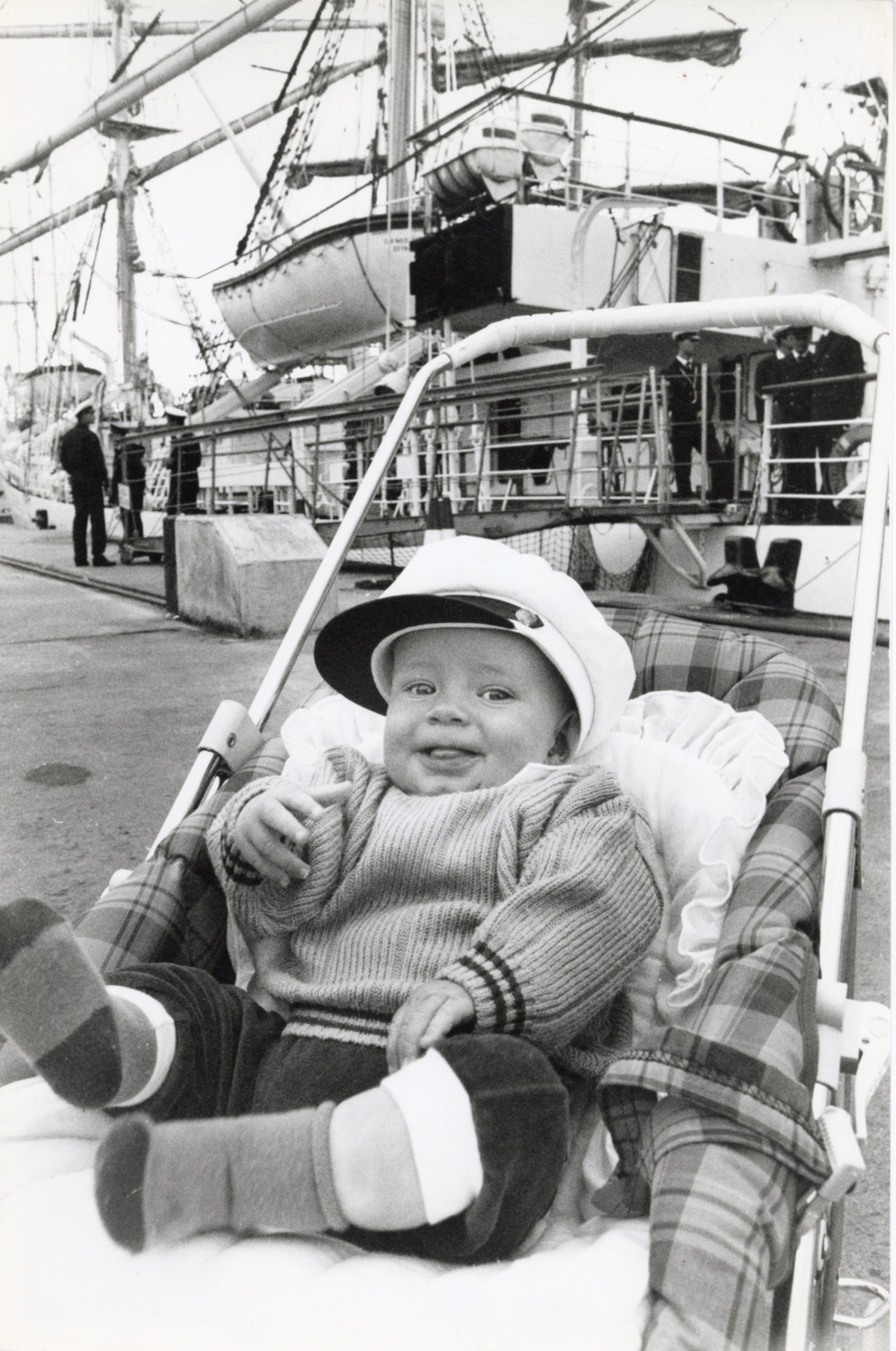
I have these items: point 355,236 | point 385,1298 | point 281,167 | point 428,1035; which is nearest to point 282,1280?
point 385,1298

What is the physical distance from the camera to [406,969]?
1188mm

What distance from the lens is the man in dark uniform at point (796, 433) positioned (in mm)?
6621

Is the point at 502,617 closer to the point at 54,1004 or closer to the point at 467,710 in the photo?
the point at 467,710

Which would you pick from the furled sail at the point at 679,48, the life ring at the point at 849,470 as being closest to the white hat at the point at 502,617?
the furled sail at the point at 679,48

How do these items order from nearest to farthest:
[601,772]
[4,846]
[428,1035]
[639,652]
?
[428,1035] → [601,772] → [639,652] → [4,846]

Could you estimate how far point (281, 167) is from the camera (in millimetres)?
9469

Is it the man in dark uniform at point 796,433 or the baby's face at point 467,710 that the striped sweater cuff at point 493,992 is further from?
the man in dark uniform at point 796,433

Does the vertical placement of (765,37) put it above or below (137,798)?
above

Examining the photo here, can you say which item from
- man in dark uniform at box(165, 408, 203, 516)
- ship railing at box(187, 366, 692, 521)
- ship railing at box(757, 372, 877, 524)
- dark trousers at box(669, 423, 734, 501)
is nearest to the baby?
ship railing at box(187, 366, 692, 521)

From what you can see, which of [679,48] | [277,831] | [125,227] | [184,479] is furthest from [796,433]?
[277,831]

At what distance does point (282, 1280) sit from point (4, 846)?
2149 millimetres

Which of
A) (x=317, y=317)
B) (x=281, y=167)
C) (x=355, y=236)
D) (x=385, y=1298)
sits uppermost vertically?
(x=281, y=167)

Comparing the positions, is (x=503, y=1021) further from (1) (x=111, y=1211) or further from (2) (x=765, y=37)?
(2) (x=765, y=37)

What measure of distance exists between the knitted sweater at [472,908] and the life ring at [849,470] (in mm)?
5703
